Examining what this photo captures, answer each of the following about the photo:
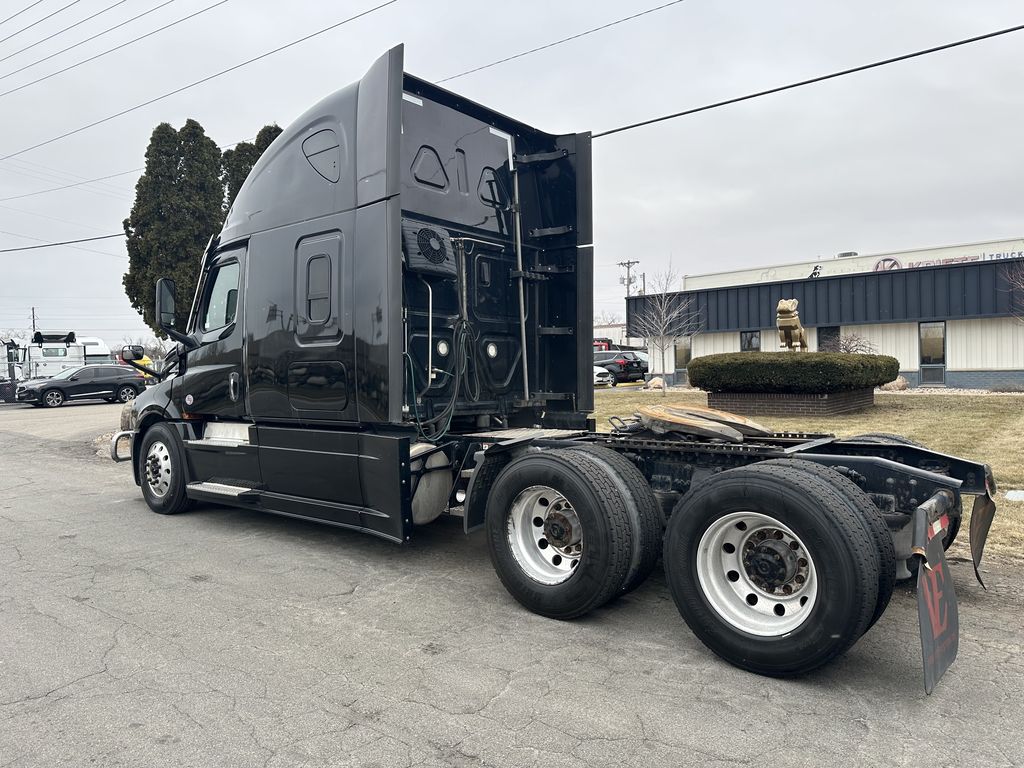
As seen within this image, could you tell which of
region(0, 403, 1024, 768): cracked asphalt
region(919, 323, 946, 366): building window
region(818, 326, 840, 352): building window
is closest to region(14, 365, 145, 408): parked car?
region(0, 403, 1024, 768): cracked asphalt

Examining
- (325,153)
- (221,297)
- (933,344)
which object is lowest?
(933,344)

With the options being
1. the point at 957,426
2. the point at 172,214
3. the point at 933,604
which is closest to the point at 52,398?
the point at 172,214

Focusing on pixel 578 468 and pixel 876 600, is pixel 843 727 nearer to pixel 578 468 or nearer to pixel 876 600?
pixel 876 600

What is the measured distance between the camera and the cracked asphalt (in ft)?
9.37

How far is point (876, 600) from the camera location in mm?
3221

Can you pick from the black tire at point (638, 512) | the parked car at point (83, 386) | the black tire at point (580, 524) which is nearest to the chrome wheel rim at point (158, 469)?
the black tire at point (580, 524)

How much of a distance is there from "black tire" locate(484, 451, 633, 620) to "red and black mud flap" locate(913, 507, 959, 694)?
1438mm

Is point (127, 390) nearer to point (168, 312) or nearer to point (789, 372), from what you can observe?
point (168, 312)

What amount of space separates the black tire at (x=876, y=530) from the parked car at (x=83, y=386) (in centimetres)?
2766

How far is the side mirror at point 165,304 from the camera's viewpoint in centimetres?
673

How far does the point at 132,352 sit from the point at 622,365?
23873 millimetres

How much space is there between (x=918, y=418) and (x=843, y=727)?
12670 mm

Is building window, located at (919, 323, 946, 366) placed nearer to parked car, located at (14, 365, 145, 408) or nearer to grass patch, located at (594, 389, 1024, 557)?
grass patch, located at (594, 389, 1024, 557)

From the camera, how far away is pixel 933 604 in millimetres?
3188
